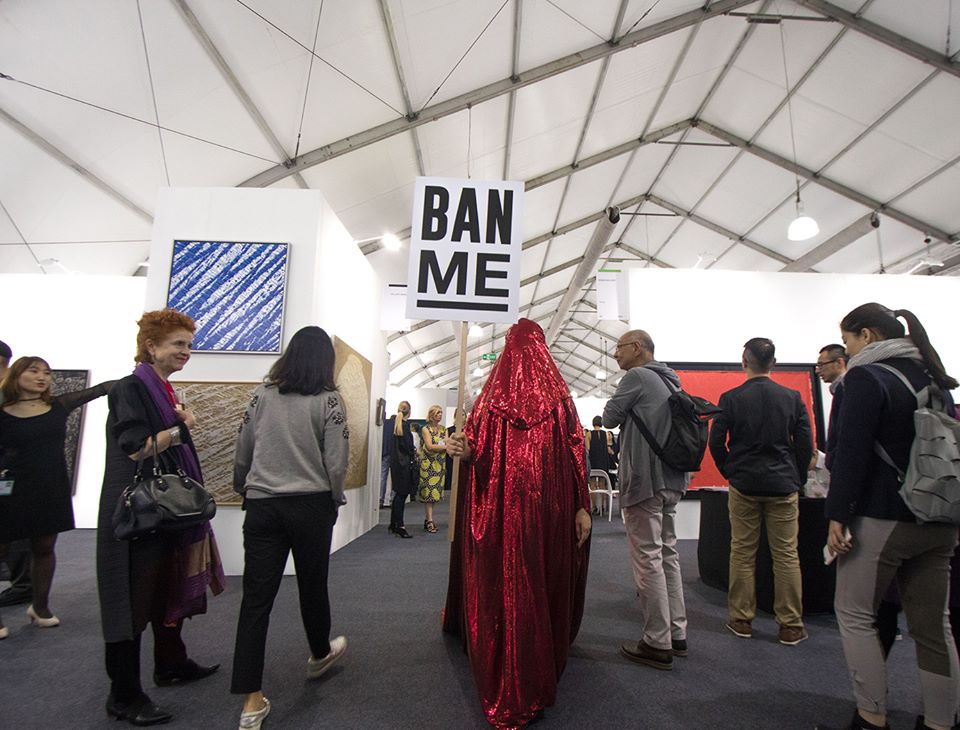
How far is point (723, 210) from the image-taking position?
1052 cm

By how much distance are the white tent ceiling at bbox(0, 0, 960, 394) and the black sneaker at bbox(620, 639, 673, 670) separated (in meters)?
5.59

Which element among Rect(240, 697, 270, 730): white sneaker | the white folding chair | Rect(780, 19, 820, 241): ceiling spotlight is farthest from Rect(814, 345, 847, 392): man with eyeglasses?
the white folding chair

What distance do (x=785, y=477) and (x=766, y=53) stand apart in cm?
688

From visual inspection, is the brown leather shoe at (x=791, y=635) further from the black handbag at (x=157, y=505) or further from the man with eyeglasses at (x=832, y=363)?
the black handbag at (x=157, y=505)

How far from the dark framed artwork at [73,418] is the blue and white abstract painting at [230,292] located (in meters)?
3.12

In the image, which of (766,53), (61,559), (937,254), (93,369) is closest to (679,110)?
(766,53)

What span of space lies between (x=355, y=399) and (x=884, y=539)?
15.1ft

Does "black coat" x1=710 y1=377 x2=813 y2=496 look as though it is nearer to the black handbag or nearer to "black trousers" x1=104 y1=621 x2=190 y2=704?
the black handbag

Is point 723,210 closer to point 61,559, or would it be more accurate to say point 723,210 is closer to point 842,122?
point 842,122

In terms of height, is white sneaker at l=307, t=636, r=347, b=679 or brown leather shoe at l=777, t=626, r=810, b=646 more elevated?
white sneaker at l=307, t=636, r=347, b=679

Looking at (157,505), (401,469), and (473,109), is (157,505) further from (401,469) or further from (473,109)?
(473,109)

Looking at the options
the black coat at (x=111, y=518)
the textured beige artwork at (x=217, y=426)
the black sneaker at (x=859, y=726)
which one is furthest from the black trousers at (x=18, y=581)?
the black sneaker at (x=859, y=726)

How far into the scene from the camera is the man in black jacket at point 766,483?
2.77m

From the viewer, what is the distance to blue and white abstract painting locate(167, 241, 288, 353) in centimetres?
414
